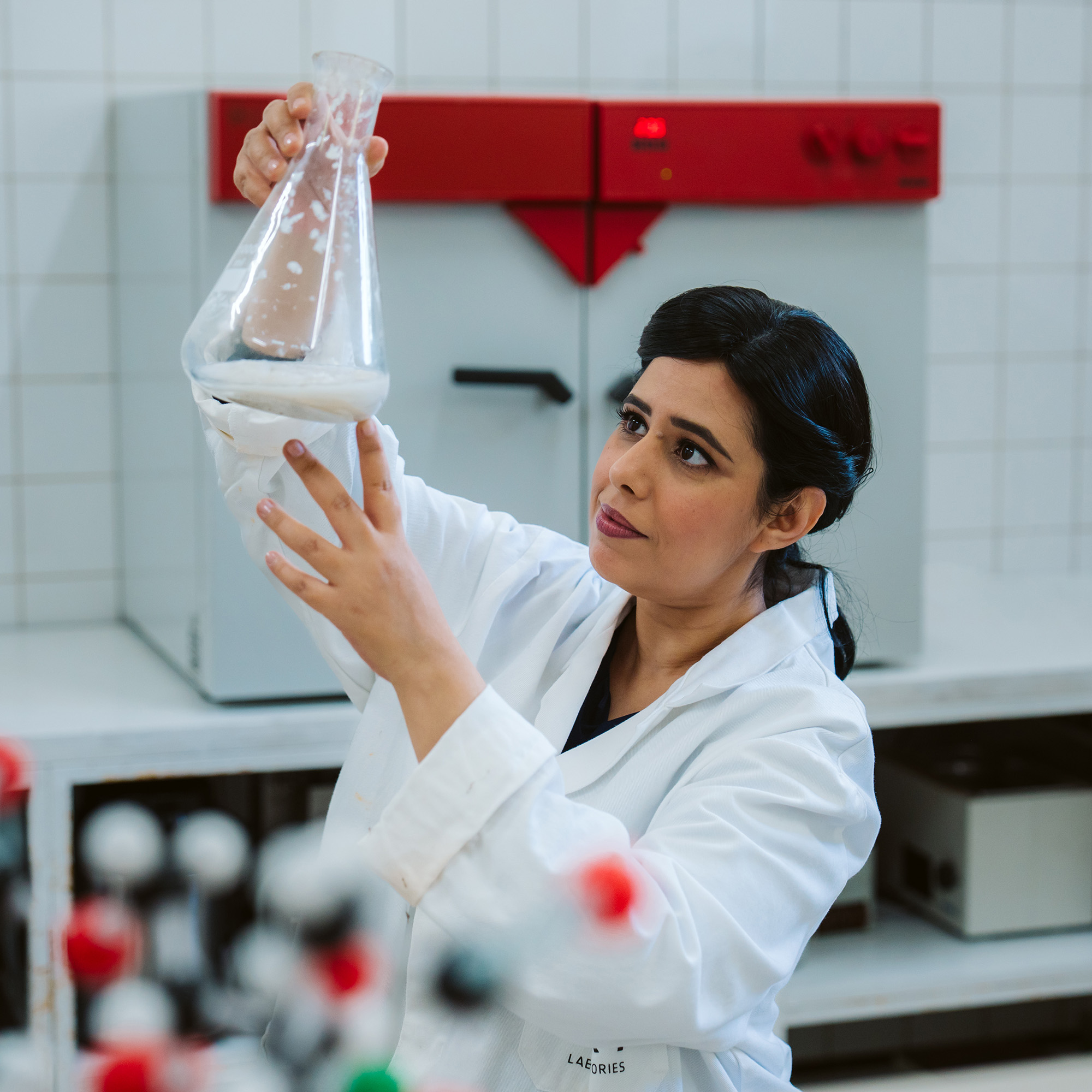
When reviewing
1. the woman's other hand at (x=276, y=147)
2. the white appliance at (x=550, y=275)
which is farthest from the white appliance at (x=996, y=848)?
the woman's other hand at (x=276, y=147)

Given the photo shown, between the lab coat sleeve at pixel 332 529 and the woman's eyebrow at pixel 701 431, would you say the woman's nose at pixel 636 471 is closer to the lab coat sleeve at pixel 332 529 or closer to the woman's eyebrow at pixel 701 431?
the woman's eyebrow at pixel 701 431

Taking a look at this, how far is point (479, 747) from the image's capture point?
0.76 metres

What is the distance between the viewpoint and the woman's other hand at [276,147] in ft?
2.79

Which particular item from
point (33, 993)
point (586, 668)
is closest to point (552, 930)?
point (586, 668)

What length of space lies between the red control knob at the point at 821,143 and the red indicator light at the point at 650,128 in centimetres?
20

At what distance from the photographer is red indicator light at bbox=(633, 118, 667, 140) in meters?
1.67

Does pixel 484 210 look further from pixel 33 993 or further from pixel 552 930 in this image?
pixel 552 930

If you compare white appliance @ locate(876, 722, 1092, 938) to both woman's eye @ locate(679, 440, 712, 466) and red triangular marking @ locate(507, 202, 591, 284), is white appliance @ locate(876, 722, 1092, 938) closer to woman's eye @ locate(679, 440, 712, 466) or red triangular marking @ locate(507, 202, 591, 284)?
red triangular marking @ locate(507, 202, 591, 284)

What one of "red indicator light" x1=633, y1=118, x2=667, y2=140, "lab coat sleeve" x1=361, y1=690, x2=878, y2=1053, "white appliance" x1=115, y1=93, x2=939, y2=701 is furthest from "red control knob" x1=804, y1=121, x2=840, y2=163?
"lab coat sleeve" x1=361, y1=690, x2=878, y2=1053

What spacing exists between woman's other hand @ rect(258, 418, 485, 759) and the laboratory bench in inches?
33.6

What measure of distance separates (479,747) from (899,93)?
2.02 meters

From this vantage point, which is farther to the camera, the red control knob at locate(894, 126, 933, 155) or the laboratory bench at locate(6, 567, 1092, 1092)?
the red control knob at locate(894, 126, 933, 155)

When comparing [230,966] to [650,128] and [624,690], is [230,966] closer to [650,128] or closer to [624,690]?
[624,690]

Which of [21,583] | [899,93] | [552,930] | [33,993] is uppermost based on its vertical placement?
[899,93]
